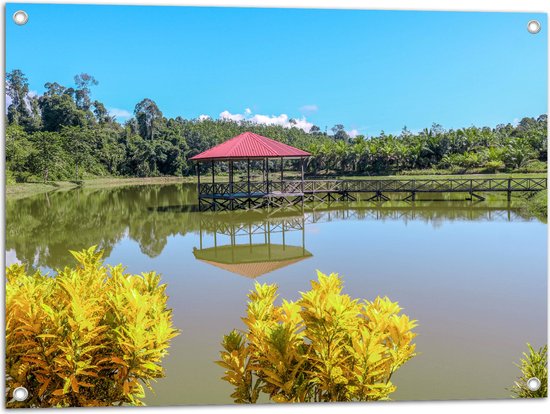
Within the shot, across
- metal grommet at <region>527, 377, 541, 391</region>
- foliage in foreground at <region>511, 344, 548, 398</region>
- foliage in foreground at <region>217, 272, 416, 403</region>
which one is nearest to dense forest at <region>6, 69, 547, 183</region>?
foliage in foreground at <region>511, 344, 548, 398</region>

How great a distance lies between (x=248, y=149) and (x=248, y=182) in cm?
98

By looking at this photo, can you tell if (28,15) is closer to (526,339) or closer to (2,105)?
(2,105)

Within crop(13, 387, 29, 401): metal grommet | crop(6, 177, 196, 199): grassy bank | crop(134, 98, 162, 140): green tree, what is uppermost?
crop(134, 98, 162, 140): green tree

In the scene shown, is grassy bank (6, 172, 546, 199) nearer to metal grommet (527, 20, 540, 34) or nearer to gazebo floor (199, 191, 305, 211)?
gazebo floor (199, 191, 305, 211)

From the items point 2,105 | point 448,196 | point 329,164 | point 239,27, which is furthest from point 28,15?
point 329,164

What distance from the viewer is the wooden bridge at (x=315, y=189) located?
1310 centimetres

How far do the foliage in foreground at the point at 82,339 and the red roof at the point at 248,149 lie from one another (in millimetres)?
9723

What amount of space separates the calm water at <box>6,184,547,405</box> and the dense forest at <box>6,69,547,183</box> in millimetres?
567

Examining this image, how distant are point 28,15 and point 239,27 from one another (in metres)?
1.27

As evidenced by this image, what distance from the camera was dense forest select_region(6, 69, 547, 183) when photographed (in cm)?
400

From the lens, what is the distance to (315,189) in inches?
613

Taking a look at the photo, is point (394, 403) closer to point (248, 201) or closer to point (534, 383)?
point (534, 383)

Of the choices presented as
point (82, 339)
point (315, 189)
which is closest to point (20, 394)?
point (82, 339)

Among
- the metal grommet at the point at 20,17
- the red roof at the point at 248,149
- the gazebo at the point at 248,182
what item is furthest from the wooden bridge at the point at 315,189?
the metal grommet at the point at 20,17
